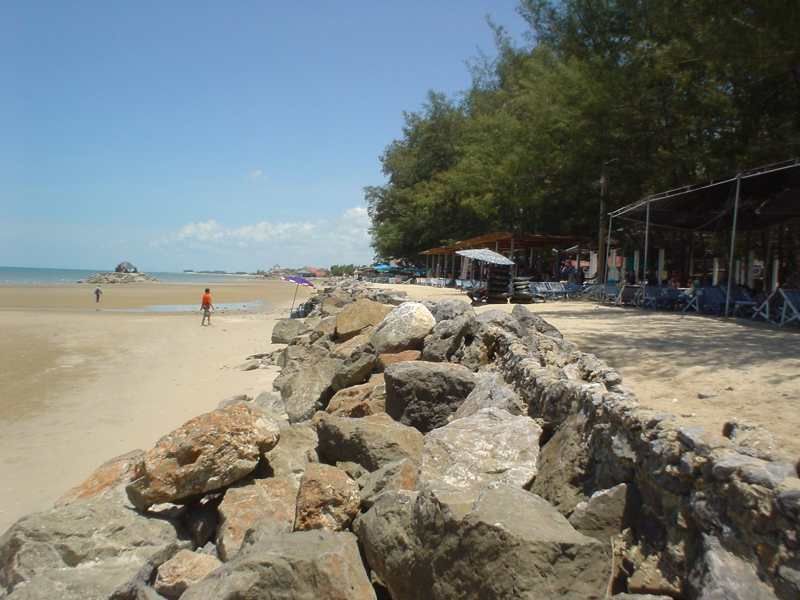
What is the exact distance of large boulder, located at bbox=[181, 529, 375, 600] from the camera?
2924 millimetres

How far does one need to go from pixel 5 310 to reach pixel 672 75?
31134 millimetres

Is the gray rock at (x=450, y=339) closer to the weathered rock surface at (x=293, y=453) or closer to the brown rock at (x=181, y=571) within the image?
the weathered rock surface at (x=293, y=453)

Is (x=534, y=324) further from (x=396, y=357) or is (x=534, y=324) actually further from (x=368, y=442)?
(x=368, y=442)

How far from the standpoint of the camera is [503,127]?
89.5ft

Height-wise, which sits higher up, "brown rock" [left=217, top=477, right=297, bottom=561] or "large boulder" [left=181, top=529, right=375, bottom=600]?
"large boulder" [left=181, top=529, right=375, bottom=600]

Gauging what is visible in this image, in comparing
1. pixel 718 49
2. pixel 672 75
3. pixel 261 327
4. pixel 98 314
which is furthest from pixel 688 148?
pixel 98 314

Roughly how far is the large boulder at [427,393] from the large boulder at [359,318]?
488 centimetres

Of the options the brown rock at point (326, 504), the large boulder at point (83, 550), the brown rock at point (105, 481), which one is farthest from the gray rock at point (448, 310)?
the large boulder at point (83, 550)

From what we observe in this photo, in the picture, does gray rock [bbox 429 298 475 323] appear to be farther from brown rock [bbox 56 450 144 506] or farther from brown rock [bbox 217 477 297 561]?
brown rock [bbox 56 450 144 506]

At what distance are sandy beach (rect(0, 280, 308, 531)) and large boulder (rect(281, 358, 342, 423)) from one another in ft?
6.34

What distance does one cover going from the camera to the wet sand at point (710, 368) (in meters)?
4.25

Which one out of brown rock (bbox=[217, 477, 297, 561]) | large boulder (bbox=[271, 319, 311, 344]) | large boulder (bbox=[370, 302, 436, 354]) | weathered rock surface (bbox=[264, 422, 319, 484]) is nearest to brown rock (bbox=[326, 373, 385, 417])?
weathered rock surface (bbox=[264, 422, 319, 484])

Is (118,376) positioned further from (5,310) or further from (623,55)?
(5,310)

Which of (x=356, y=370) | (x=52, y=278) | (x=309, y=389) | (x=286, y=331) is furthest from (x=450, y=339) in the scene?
(x=52, y=278)
